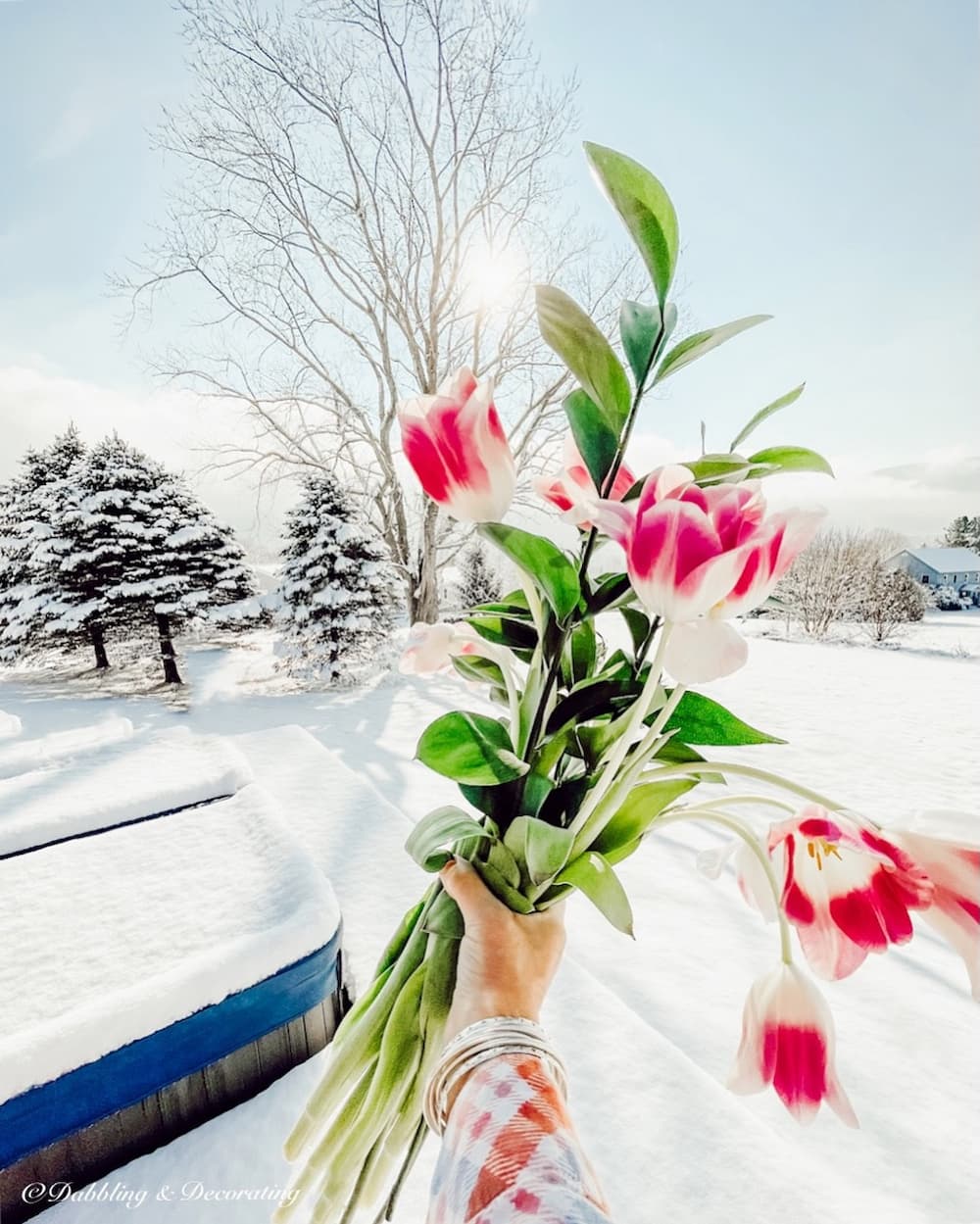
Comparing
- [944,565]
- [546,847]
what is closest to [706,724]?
[546,847]

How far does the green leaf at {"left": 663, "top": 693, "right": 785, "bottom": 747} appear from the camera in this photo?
1.29 ft

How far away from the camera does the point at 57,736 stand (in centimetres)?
275

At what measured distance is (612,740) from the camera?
411mm

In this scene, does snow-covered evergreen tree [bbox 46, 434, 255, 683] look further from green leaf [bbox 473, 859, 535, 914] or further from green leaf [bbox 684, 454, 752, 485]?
green leaf [bbox 684, 454, 752, 485]

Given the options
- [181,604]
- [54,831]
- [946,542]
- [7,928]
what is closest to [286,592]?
[181,604]

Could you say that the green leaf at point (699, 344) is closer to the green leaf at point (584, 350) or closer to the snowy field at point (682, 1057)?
the green leaf at point (584, 350)

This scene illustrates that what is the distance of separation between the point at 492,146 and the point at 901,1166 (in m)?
6.92

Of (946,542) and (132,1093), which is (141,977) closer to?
(132,1093)

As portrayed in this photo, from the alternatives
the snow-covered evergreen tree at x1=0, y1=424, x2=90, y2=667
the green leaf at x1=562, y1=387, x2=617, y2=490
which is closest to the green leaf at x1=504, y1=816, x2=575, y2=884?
the green leaf at x1=562, y1=387, x2=617, y2=490

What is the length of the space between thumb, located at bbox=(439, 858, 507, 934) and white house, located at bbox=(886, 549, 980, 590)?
23232 mm

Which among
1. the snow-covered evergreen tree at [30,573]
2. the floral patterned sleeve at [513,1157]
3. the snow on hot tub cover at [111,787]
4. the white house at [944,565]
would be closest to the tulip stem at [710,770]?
the floral patterned sleeve at [513,1157]

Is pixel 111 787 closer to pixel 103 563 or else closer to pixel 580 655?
pixel 580 655

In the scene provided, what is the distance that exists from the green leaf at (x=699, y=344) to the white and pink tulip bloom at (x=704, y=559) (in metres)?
0.11

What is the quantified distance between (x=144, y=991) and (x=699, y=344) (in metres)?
1.17
